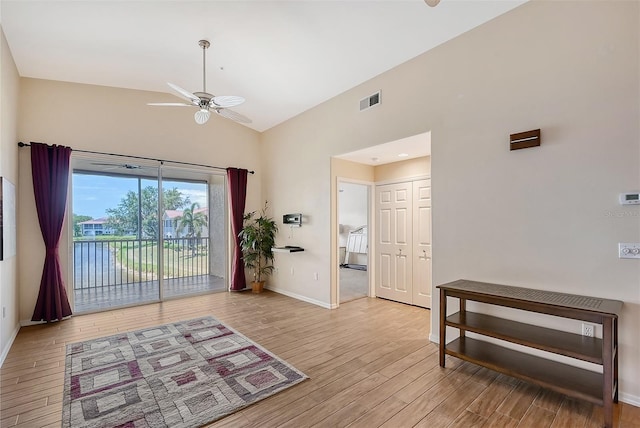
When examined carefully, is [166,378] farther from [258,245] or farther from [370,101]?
[370,101]

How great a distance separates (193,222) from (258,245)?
1426 mm

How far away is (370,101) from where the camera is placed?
4.21 metres

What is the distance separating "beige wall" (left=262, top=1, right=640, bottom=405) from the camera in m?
2.31

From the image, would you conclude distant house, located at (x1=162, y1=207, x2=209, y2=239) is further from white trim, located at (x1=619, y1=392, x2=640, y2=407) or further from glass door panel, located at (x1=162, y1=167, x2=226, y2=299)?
white trim, located at (x1=619, y1=392, x2=640, y2=407)

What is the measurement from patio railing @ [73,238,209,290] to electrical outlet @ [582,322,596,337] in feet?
19.1

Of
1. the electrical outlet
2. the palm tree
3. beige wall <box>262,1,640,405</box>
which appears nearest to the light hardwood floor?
the electrical outlet

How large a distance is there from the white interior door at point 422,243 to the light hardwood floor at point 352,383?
611mm

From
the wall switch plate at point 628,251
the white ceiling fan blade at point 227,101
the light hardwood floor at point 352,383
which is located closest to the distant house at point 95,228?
the light hardwood floor at point 352,383

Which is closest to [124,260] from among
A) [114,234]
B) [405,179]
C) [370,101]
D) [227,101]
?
[114,234]

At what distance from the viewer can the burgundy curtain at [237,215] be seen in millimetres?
6020

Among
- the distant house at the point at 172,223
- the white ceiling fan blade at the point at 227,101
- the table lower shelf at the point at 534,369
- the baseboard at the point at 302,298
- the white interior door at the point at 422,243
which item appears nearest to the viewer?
the table lower shelf at the point at 534,369

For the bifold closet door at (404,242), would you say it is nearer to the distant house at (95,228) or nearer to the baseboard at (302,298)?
the baseboard at (302,298)

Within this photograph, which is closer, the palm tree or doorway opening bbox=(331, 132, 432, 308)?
doorway opening bbox=(331, 132, 432, 308)

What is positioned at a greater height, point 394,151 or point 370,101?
point 370,101
